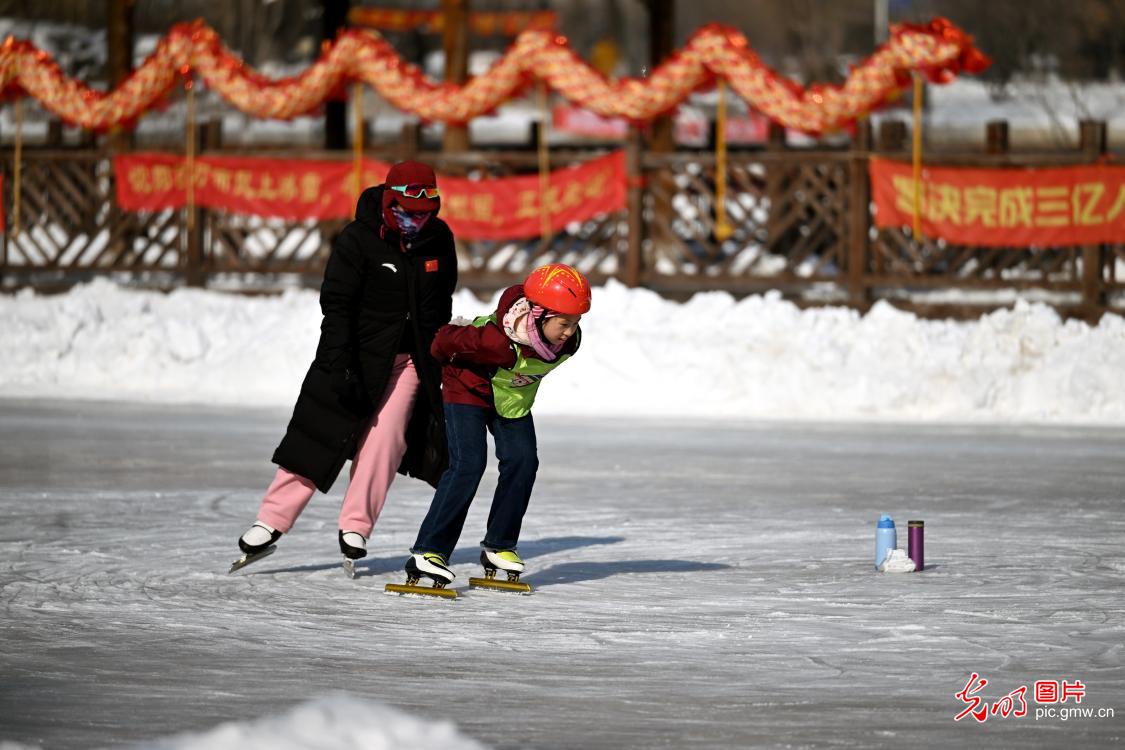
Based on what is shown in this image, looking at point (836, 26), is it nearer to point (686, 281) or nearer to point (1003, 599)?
point (686, 281)

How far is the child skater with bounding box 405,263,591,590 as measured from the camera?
775cm

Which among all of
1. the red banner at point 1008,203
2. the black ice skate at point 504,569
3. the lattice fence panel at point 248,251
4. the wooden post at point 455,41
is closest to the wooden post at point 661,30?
the wooden post at point 455,41

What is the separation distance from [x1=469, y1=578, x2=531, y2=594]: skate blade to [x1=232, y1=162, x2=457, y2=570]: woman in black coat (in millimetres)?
493

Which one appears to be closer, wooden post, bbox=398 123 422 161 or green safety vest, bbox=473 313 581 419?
green safety vest, bbox=473 313 581 419

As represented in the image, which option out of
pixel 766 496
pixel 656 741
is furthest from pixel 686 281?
pixel 656 741

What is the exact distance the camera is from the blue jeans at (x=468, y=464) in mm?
8078

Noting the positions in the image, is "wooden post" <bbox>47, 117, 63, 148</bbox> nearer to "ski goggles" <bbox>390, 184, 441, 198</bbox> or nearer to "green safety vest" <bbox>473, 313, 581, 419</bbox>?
"ski goggles" <bbox>390, 184, 441, 198</bbox>

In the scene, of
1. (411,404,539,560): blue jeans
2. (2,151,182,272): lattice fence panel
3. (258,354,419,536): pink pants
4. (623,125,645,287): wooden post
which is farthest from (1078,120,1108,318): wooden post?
(411,404,539,560): blue jeans

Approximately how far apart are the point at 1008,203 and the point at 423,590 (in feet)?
38.8

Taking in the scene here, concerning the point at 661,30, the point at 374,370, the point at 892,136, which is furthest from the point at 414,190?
the point at 661,30

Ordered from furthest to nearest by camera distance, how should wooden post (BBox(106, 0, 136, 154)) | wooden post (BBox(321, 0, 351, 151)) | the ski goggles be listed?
wooden post (BBox(106, 0, 136, 154)) < wooden post (BBox(321, 0, 351, 151)) < the ski goggles

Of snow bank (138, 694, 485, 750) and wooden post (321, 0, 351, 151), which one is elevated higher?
wooden post (321, 0, 351, 151)

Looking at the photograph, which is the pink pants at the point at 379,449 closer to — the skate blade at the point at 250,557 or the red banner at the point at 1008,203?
the skate blade at the point at 250,557

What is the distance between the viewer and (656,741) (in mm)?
5594
